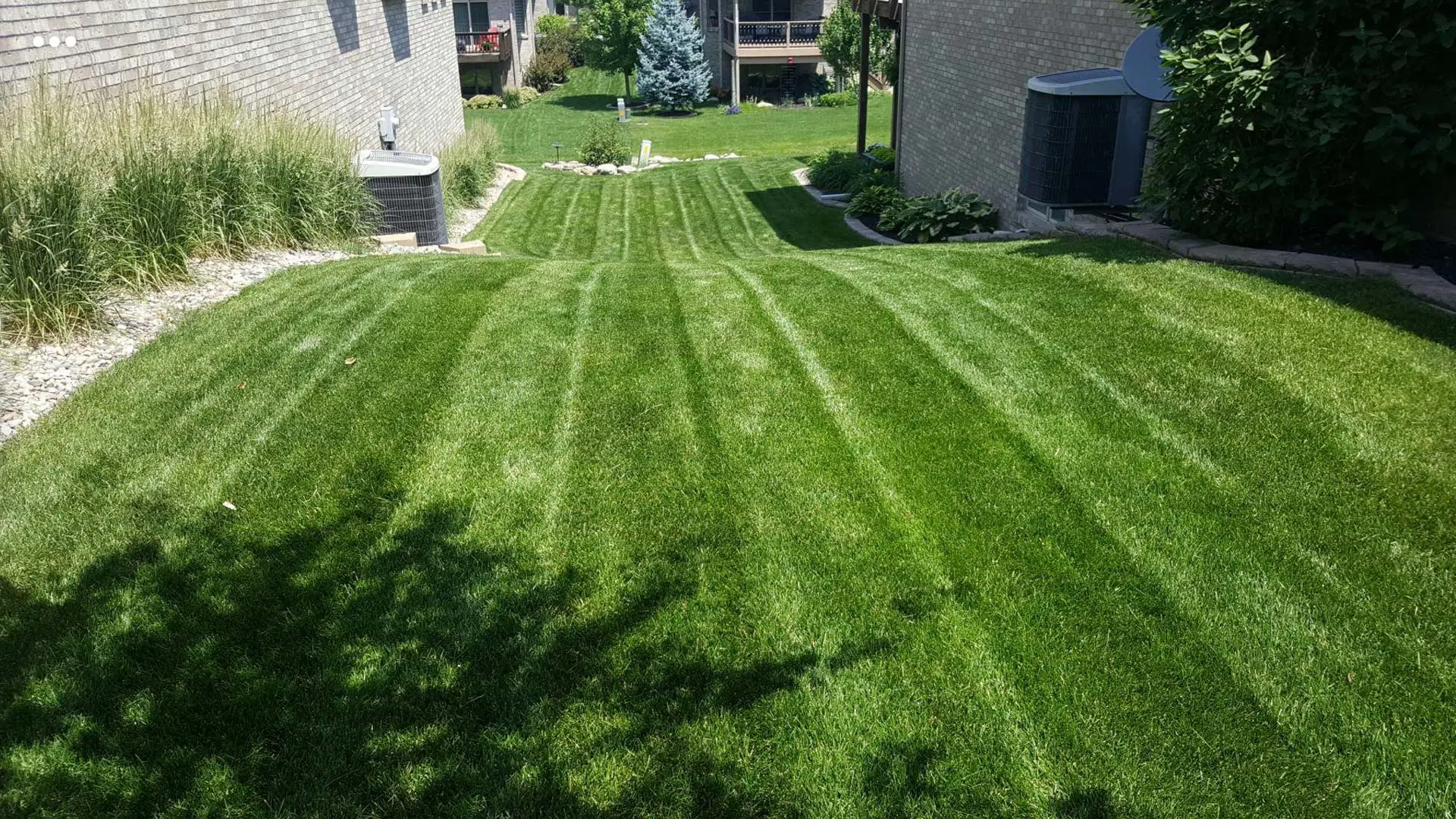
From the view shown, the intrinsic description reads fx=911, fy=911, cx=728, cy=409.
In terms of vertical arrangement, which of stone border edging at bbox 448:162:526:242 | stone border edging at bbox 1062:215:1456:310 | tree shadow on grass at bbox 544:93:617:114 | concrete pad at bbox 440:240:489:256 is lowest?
stone border edging at bbox 448:162:526:242

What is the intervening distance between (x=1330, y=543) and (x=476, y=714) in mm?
3195

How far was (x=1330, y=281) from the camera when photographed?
6.03m

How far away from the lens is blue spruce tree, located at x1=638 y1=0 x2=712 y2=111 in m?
38.3

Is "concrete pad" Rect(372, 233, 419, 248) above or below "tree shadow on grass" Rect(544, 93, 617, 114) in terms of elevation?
below

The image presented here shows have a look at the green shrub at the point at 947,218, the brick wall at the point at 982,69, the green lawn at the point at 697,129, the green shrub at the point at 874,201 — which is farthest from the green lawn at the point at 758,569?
the green lawn at the point at 697,129

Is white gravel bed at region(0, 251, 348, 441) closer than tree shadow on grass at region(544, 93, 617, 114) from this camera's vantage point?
Yes

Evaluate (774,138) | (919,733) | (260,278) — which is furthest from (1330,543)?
(774,138)

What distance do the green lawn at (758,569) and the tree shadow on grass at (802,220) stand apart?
7.84 meters

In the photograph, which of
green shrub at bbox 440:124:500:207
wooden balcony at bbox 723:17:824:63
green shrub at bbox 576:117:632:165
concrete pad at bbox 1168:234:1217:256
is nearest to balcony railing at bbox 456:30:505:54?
wooden balcony at bbox 723:17:824:63

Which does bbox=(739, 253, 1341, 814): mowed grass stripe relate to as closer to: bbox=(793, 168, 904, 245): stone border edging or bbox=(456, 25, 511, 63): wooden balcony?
bbox=(793, 168, 904, 245): stone border edging

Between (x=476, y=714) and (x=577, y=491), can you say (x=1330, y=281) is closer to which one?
(x=577, y=491)

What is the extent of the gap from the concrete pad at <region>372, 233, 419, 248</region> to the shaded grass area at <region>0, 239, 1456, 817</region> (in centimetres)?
479

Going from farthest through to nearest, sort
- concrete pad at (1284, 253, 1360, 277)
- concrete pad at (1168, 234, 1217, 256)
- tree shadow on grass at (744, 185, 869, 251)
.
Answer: tree shadow on grass at (744, 185, 869, 251)
concrete pad at (1168, 234, 1217, 256)
concrete pad at (1284, 253, 1360, 277)

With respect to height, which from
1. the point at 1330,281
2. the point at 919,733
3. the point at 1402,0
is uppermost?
the point at 1402,0
